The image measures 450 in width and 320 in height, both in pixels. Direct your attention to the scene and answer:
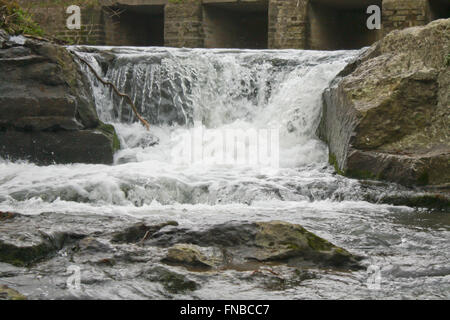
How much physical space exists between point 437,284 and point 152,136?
6.61 meters

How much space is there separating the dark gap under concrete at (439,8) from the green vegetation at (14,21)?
7077 mm

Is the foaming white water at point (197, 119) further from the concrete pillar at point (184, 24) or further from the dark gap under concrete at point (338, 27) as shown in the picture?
the concrete pillar at point (184, 24)

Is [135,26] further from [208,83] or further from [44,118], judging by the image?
[44,118]

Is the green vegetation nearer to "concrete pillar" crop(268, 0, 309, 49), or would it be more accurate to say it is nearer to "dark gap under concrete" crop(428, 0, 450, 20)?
"concrete pillar" crop(268, 0, 309, 49)

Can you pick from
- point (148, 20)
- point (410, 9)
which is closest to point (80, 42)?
point (148, 20)

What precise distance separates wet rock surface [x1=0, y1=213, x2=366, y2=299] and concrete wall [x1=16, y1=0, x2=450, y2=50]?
892cm

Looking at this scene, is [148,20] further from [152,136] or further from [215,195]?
[215,195]

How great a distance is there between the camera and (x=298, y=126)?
364 inches

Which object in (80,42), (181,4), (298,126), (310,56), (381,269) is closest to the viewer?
(381,269)

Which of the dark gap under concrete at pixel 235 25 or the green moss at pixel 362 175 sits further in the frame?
the dark gap under concrete at pixel 235 25

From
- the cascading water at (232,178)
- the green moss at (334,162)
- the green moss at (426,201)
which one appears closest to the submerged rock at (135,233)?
the cascading water at (232,178)
